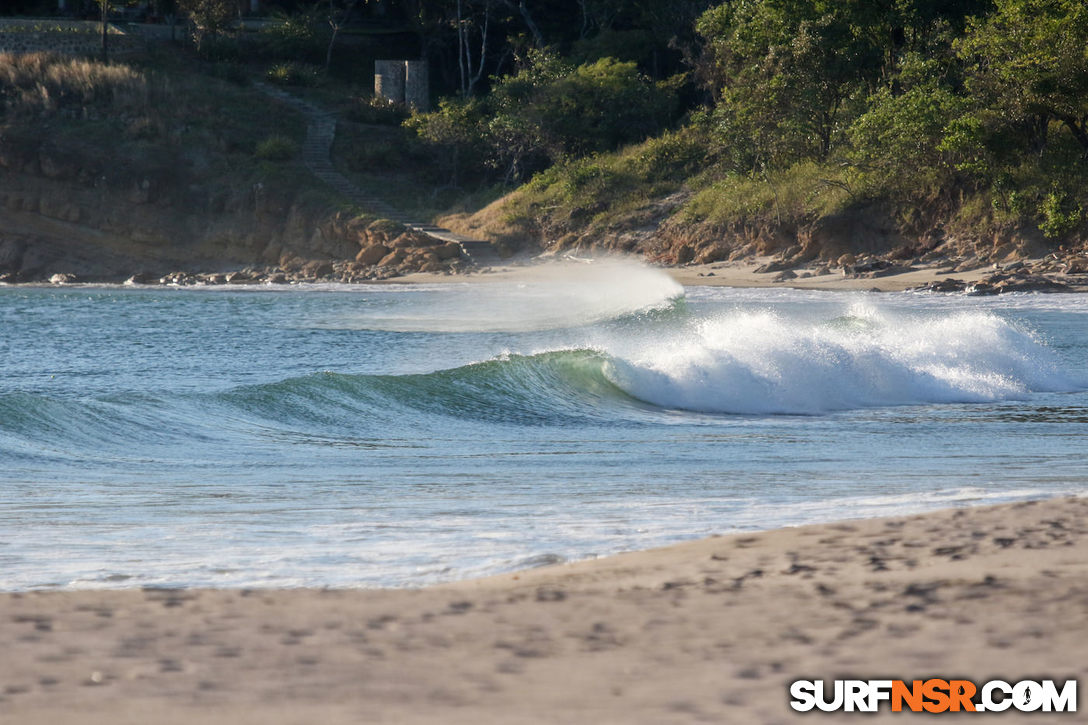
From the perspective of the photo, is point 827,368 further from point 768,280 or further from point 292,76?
point 292,76

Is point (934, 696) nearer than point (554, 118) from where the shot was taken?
Yes

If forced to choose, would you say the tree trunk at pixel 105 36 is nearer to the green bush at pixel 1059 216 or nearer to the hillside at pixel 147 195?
the hillside at pixel 147 195

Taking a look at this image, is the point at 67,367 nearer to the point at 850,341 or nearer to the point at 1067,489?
the point at 850,341

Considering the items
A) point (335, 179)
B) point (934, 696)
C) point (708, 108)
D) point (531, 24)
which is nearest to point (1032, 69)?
point (708, 108)

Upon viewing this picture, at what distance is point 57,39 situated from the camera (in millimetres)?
40719

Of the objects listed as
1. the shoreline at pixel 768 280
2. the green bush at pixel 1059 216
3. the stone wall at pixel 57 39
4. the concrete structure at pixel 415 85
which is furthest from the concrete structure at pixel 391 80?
the green bush at pixel 1059 216

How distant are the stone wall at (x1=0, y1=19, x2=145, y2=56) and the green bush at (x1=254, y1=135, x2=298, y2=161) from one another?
311 inches

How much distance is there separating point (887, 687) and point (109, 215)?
120 ft

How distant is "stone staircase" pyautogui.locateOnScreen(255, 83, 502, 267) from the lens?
33.5 meters

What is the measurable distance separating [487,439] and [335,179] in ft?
93.7

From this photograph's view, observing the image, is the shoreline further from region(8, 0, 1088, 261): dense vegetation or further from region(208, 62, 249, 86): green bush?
region(208, 62, 249, 86): green bush

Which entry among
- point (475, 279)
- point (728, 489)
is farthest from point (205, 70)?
point (728, 489)

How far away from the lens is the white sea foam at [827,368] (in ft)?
40.9

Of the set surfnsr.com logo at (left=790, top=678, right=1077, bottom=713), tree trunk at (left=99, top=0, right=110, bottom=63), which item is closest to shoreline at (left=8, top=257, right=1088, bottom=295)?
tree trunk at (left=99, top=0, right=110, bottom=63)
